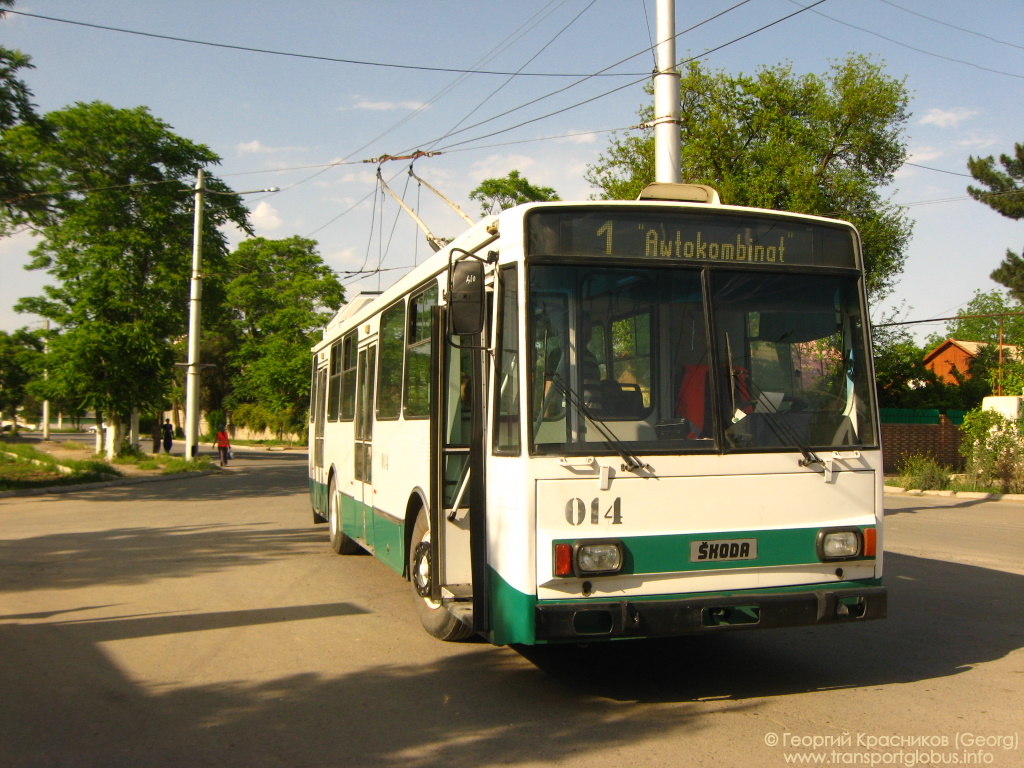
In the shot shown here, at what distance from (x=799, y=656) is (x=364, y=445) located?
4952 mm

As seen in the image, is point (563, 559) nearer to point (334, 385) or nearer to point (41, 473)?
point (334, 385)

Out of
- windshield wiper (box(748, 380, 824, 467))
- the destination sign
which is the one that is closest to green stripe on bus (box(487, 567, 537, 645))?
windshield wiper (box(748, 380, 824, 467))

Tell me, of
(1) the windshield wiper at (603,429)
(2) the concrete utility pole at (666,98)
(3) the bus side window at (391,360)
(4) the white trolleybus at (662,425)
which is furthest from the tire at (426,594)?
(2) the concrete utility pole at (666,98)

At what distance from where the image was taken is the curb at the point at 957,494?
22.0 m

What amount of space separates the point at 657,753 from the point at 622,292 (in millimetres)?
2600

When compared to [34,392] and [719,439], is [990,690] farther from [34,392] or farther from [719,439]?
[34,392]

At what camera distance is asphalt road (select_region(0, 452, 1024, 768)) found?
499 centimetres

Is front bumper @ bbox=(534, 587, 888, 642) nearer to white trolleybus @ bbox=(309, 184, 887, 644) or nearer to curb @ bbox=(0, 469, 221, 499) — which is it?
white trolleybus @ bbox=(309, 184, 887, 644)

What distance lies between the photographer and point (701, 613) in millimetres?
5480

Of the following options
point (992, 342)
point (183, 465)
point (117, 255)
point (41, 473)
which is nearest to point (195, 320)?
point (117, 255)

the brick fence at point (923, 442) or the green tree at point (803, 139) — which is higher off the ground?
the green tree at point (803, 139)

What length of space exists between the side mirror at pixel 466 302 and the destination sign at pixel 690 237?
0.40m

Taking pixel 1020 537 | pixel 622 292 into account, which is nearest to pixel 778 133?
pixel 1020 537

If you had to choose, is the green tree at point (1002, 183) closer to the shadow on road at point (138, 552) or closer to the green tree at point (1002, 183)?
the green tree at point (1002, 183)
